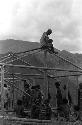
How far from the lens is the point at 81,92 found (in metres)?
15.3

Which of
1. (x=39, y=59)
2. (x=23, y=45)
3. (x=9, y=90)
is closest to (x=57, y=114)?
(x=9, y=90)

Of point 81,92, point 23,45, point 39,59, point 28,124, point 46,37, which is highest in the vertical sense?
point 23,45

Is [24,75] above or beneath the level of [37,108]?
above

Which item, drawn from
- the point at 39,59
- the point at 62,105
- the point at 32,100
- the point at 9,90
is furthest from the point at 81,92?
the point at 39,59

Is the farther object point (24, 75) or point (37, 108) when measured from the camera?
point (24, 75)

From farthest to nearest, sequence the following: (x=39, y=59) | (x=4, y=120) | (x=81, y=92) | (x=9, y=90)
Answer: (x=39, y=59) → (x=9, y=90) → (x=81, y=92) → (x=4, y=120)

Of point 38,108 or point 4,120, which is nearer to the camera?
point 4,120

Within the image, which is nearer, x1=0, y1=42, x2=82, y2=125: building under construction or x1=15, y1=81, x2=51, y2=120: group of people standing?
x1=0, y1=42, x2=82, y2=125: building under construction

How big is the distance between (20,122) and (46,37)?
4.80m

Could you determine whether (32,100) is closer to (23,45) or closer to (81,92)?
(81,92)

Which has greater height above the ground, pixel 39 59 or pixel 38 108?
pixel 39 59

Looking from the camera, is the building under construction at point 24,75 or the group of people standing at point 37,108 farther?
the group of people standing at point 37,108

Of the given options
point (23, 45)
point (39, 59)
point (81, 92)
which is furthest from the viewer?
point (23, 45)

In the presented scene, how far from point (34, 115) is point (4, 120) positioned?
2.83 m
